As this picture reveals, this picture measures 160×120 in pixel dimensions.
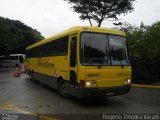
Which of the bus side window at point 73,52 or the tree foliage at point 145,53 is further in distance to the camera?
the tree foliage at point 145,53

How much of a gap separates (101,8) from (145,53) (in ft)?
65.1

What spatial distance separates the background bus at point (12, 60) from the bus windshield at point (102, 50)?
45.9m

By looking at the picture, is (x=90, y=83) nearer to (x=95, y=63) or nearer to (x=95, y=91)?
(x=95, y=91)

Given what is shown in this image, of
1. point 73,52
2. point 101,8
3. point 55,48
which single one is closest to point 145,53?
point 55,48

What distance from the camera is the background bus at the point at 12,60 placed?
55938mm

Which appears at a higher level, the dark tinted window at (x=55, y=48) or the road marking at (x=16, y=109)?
the dark tinted window at (x=55, y=48)

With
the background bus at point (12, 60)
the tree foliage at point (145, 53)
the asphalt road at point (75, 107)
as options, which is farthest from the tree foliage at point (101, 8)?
the asphalt road at point (75, 107)

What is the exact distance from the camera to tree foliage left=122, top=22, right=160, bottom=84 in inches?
713

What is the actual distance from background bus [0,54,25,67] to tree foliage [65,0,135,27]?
2198 centimetres

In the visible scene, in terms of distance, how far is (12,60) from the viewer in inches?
2251

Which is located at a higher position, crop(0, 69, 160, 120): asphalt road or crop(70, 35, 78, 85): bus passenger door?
crop(70, 35, 78, 85): bus passenger door

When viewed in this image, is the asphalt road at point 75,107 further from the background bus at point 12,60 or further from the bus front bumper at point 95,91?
the background bus at point 12,60

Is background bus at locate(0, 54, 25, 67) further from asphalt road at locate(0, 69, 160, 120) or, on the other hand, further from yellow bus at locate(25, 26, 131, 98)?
yellow bus at locate(25, 26, 131, 98)

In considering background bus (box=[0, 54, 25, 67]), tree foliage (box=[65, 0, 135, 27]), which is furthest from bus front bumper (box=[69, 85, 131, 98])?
background bus (box=[0, 54, 25, 67])
